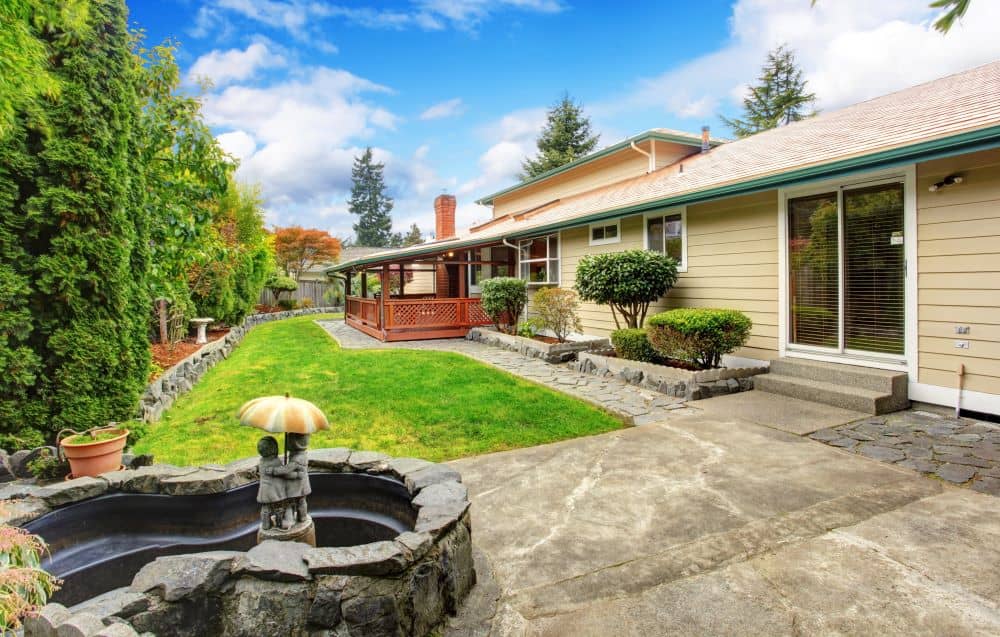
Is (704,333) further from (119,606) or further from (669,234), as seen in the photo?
(119,606)

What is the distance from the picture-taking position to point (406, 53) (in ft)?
41.6

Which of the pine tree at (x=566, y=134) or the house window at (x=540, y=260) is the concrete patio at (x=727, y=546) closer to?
the house window at (x=540, y=260)

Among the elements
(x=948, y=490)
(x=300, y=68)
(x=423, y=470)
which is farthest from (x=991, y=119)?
(x=300, y=68)

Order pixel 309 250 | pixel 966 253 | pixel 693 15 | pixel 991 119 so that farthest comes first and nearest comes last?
pixel 309 250 → pixel 693 15 → pixel 966 253 → pixel 991 119

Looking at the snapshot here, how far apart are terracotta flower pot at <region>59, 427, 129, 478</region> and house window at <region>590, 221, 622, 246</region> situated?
27.4ft

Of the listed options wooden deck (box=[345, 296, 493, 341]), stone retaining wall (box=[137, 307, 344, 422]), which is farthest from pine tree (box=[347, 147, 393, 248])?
wooden deck (box=[345, 296, 493, 341])

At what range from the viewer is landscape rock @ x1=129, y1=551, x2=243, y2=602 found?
1.94 metres

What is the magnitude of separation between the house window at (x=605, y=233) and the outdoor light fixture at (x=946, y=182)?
500 cm

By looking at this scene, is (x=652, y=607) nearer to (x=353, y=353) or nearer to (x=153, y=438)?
(x=153, y=438)

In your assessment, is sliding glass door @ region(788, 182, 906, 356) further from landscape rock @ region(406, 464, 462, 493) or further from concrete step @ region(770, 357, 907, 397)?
landscape rock @ region(406, 464, 462, 493)

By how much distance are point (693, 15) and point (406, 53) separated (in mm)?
6901

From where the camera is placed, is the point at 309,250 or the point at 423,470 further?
the point at 309,250

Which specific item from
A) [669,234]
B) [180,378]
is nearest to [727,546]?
[669,234]

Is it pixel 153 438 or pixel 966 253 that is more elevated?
pixel 966 253
